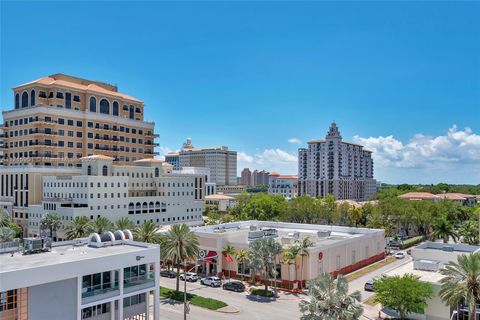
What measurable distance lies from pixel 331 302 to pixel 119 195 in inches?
2987

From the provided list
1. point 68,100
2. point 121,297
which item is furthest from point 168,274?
point 68,100

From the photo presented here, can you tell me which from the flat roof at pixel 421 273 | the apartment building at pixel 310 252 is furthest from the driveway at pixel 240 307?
the flat roof at pixel 421 273

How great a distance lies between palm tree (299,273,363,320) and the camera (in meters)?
33.8

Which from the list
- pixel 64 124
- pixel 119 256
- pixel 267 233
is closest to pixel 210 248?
pixel 267 233

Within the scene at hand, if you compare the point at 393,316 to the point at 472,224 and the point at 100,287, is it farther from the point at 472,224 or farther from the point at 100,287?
the point at 472,224

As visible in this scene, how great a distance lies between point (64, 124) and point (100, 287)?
93.2m

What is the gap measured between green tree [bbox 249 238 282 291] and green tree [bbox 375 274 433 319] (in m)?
15.2

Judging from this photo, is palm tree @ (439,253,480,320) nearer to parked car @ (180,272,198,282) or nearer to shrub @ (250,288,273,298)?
shrub @ (250,288,273,298)

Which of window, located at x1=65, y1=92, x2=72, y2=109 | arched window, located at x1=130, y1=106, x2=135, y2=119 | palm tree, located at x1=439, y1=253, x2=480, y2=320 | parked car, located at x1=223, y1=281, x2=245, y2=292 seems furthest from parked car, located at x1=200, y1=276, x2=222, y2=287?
arched window, located at x1=130, y1=106, x2=135, y2=119

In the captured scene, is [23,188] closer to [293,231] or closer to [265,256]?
[293,231]

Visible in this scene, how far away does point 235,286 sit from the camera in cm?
6103

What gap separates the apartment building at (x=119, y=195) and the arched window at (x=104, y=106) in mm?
22221

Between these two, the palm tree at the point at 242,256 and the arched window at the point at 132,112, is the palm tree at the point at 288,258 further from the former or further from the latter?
the arched window at the point at 132,112

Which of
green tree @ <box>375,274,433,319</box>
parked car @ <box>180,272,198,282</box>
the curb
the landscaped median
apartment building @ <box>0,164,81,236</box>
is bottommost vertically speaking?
the curb
